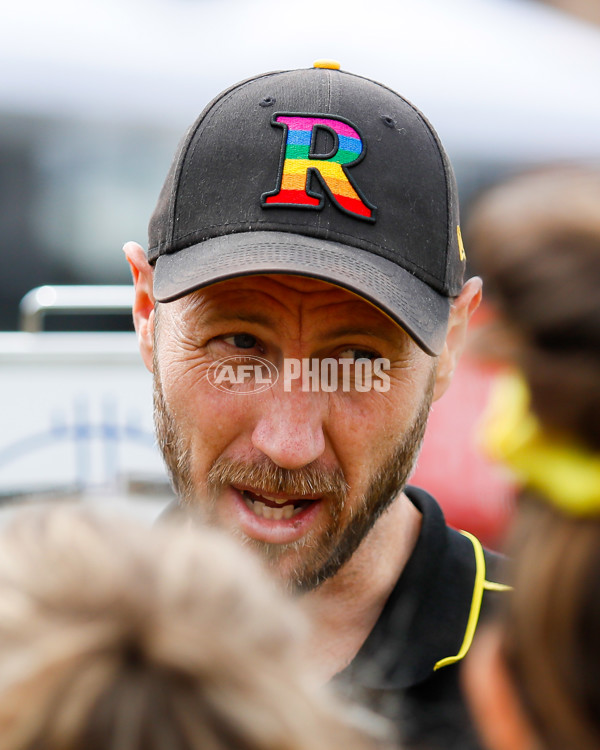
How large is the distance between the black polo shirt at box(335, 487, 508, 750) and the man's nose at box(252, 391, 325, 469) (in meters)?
0.32

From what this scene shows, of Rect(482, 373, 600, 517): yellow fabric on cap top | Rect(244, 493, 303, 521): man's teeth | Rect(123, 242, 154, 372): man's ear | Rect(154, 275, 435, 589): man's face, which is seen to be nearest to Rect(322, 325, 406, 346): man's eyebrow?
Rect(154, 275, 435, 589): man's face

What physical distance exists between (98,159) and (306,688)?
648cm

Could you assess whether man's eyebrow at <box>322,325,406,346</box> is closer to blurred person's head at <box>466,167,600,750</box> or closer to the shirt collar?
the shirt collar

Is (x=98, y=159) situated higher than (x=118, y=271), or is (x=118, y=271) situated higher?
(x=98, y=159)

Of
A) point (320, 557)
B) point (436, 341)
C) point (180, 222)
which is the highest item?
point (180, 222)

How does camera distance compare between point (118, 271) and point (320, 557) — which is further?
point (118, 271)

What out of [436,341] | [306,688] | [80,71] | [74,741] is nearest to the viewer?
[74,741]

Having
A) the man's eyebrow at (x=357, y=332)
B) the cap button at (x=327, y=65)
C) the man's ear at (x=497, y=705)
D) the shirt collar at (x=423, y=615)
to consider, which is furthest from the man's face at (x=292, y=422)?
the man's ear at (x=497, y=705)

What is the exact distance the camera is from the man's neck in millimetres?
1984

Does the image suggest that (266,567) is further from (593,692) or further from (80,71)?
(80,71)

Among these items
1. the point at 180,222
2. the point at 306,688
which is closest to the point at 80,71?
the point at 180,222

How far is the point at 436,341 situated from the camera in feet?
6.48

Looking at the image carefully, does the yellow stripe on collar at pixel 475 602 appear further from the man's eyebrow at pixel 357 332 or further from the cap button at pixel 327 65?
the cap button at pixel 327 65

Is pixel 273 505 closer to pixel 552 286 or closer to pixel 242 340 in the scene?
pixel 242 340
